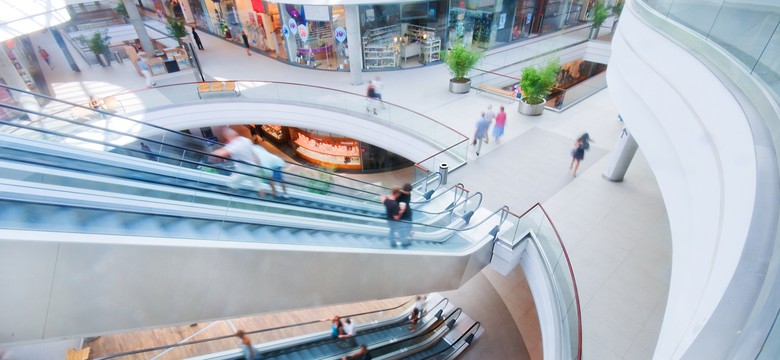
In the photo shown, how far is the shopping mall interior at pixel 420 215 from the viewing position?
109 inches

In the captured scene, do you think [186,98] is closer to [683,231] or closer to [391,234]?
[391,234]

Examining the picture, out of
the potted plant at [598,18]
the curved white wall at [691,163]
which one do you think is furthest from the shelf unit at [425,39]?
the curved white wall at [691,163]

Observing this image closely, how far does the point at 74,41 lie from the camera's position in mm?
18406

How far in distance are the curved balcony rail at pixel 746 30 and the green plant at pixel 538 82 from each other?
242 inches

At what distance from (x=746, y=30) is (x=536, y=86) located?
7834 millimetres

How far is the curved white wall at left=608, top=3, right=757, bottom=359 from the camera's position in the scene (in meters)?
2.50

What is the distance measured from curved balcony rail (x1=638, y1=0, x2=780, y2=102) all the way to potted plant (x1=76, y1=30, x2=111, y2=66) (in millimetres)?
21672

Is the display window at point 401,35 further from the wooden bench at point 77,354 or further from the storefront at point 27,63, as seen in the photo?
the wooden bench at point 77,354

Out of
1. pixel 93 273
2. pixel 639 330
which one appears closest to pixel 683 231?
pixel 639 330

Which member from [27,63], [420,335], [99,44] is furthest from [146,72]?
[420,335]

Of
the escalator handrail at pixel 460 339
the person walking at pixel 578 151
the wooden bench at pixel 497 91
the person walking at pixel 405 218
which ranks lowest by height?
the escalator handrail at pixel 460 339

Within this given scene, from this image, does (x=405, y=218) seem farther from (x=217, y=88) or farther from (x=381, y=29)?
(x=381, y=29)

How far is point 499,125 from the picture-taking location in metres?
9.84

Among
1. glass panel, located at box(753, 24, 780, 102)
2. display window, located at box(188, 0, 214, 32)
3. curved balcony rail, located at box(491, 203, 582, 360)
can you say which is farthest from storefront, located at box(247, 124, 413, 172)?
glass panel, located at box(753, 24, 780, 102)
